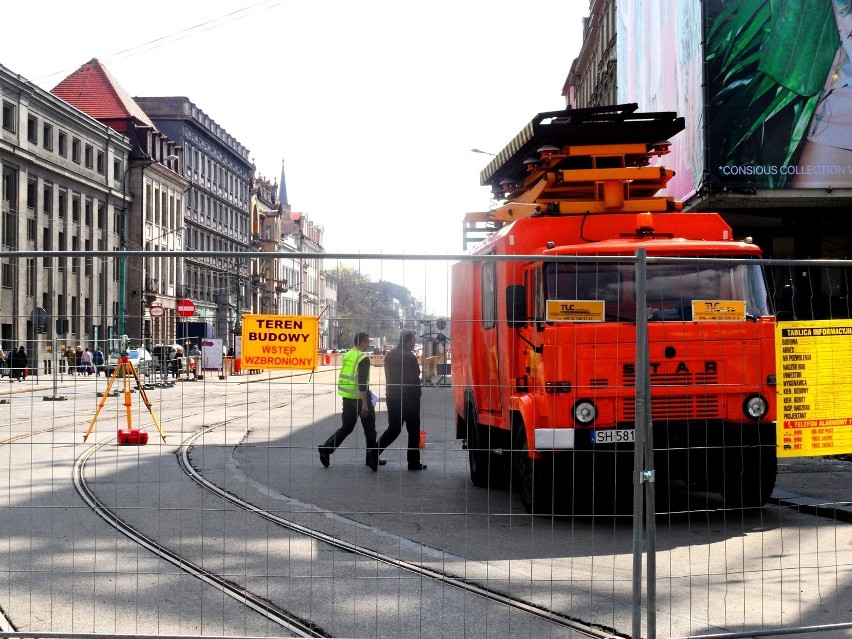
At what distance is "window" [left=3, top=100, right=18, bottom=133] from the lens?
53188mm

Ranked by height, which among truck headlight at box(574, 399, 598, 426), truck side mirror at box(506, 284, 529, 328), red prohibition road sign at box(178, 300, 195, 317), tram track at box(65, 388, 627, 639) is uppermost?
truck side mirror at box(506, 284, 529, 328)

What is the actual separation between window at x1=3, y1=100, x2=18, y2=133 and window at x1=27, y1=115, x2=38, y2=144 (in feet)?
7.27

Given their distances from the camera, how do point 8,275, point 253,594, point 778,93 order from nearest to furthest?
point 8,275 → point 253,594 → point 778,93

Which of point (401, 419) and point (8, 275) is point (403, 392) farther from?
point (8, 275)

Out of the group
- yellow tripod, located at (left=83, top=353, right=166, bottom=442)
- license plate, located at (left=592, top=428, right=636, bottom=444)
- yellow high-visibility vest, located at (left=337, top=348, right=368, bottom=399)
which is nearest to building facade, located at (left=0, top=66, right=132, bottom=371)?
license plate, located at (left=592, top=428, right=636, bottom=444)

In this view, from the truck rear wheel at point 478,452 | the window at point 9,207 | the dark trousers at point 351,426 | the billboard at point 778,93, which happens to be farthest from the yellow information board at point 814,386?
the window at point 9,207

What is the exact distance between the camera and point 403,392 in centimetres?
613

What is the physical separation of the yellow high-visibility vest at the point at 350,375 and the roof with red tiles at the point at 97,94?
2783 inches

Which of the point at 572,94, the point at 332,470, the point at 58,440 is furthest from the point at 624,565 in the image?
the point at 572,94

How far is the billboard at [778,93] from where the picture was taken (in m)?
20.3

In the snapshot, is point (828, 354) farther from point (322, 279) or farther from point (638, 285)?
point (322, 279)

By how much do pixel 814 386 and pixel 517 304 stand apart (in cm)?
333

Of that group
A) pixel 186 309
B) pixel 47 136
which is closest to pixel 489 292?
pixel 186 309

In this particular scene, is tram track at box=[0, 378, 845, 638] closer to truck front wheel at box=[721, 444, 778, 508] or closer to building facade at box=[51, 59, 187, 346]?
truck front wheel at box=[721, 444, 778, 508]
